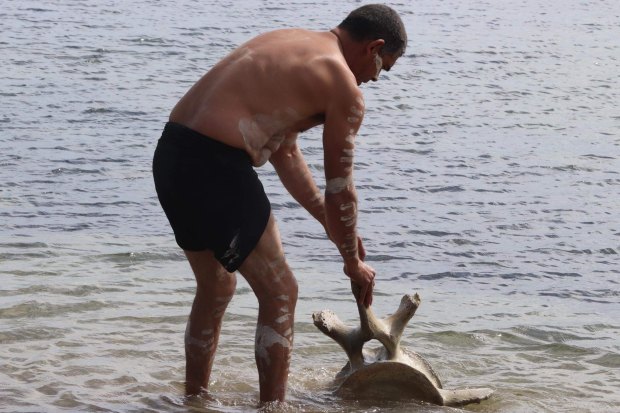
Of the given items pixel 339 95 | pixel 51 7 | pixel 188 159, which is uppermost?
pixel 339 95

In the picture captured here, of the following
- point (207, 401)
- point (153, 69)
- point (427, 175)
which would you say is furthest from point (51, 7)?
point (207, 401)

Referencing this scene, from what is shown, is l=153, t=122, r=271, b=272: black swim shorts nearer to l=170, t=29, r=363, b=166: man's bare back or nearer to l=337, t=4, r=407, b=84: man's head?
l=170, t=29, r=363, b=166: man's bare back

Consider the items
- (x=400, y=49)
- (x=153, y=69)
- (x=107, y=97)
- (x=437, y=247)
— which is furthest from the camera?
(x=153, y=69)

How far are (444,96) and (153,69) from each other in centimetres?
350

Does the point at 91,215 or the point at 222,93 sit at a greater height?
the point at 222,93

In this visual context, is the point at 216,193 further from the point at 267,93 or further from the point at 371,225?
the point at 371,225

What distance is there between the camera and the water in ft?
20.0

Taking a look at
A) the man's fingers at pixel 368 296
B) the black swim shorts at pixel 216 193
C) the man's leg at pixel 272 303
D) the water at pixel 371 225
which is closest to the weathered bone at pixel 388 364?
the water at pixel 371 225

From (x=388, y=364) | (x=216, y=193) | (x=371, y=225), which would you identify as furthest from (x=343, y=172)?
(x=371, y=225)

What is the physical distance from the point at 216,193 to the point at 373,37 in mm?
917

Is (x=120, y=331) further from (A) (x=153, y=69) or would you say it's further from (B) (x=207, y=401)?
(A) (x=153, y=69)

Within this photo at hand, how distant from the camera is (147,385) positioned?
5785 mm

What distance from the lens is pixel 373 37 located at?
16.2 ft

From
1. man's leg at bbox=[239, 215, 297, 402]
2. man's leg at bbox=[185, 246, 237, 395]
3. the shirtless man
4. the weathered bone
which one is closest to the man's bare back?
the shirtless man
